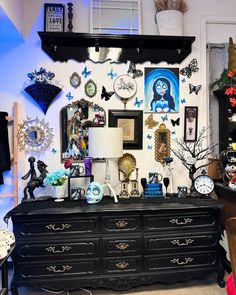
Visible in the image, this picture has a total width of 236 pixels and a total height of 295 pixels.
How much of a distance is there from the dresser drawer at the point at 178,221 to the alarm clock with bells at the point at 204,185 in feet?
0.99

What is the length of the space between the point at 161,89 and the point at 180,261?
1716mm

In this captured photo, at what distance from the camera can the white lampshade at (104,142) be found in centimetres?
252

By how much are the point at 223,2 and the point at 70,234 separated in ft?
9.51

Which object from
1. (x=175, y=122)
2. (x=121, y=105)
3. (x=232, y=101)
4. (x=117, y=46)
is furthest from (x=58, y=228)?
(x=232, y=101)

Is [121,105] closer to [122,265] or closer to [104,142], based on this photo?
[104,142]

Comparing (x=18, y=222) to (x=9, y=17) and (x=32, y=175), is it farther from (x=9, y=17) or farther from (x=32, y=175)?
(x=9, y=17)

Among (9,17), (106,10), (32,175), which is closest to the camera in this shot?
(9,17)

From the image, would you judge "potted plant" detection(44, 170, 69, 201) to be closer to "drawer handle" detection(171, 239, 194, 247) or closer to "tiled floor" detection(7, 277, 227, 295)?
"tiled floor" detection(7, 277, 227, 295)

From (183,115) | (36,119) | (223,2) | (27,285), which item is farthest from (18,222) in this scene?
(223,2)

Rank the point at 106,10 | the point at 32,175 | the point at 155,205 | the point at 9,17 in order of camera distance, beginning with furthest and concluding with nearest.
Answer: the point at 106,10
the point at 32,175
the point at 155,205
the point at 9,17

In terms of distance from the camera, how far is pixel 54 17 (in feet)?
9.31

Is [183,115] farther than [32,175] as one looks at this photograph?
Yes

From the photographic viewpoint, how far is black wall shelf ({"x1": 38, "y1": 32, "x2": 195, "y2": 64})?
9.12 ft

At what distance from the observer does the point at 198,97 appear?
3.05 metres
